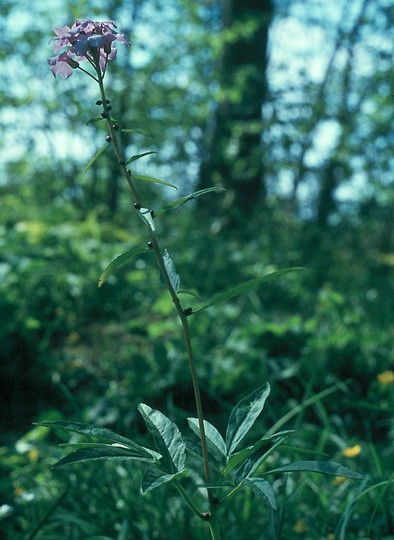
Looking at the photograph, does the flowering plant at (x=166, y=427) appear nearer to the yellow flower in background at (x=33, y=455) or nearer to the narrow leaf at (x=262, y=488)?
the narrow leaf at (x=262, y=488)

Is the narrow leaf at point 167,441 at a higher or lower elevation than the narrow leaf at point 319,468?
higher

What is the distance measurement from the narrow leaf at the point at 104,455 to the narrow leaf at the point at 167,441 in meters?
0.04

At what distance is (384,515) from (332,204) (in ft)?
21.5

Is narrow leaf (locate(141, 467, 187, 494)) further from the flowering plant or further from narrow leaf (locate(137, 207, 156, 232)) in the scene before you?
narrow leaf (locate(137, 207, 156, 232))

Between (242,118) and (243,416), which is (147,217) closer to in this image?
(243,416)

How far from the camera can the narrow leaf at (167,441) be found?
3.30 ft

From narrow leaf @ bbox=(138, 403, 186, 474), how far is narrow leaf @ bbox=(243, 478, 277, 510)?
12 cm

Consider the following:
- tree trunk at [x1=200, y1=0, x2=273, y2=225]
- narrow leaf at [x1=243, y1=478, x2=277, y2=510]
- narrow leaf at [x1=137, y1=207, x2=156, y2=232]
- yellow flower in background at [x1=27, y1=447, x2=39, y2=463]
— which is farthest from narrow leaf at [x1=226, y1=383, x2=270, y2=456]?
tree trunk at [x1=200, y1=0, x2=273, y2=225]

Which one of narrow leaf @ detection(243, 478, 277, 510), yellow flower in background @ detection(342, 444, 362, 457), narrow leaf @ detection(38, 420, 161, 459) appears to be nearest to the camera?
narrow leaf @ detection(243, 478, 277, 510)

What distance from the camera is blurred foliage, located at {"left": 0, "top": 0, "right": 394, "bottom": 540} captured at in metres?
1.78

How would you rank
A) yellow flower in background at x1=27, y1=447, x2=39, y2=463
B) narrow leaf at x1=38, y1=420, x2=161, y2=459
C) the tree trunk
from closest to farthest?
narrow leaf at x1=38, y1=420, x2=161, y2=459, yellow flower in background at x1=27, y1=447, x2=39, y2=463, the tree trunk

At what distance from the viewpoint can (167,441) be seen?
3.41 ft

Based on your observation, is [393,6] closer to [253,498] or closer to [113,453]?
[253,498]

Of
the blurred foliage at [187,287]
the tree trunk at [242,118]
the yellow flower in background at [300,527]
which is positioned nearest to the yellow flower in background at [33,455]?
the blurred foliage at [187,287]
